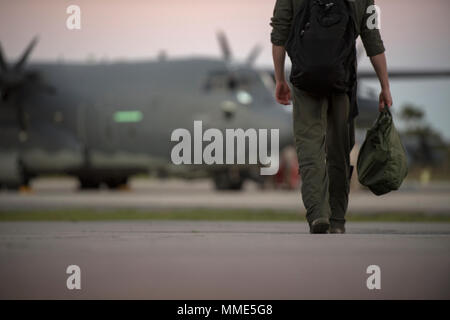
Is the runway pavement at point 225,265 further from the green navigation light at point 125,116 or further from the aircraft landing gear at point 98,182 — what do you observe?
the aircraft landing gear at point 98,182

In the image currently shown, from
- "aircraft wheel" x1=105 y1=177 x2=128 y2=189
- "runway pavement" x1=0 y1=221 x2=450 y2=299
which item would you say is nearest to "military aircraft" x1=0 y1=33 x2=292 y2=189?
"aircraft wheel" x1=105 y1=177 x2=128 y2=189

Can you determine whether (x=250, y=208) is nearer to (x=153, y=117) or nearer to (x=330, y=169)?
(x=153, y=117)

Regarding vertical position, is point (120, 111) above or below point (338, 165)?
above

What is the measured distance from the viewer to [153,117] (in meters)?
24.0

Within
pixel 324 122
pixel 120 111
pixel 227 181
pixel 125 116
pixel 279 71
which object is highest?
pixel 120 111

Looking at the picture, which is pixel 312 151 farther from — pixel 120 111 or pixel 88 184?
pixel 88 184

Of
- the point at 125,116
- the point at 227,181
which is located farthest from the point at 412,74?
the point at 125,116

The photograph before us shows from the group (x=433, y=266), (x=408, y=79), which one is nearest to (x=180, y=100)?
(x=408, y=79)

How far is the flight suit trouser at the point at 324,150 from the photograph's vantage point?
493cm

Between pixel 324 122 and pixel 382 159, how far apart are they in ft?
1.38

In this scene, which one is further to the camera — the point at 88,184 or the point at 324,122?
the point at 88,184

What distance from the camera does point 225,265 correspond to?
362cm

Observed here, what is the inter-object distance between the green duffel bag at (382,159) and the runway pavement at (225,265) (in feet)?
1.17

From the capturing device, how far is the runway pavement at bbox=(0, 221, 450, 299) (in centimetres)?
311
